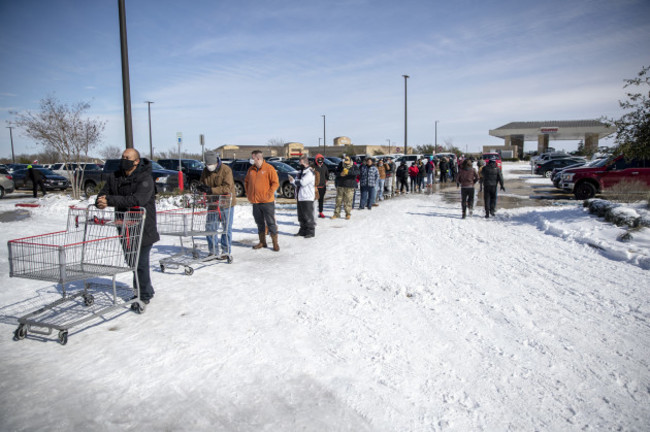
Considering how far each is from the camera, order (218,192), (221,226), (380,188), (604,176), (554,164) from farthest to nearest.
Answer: (554,164) → (380,188) → (604,176) → (221,226) → (218,192)

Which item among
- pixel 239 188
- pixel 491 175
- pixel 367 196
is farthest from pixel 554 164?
pixel 239 188

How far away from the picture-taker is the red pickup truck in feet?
46.8

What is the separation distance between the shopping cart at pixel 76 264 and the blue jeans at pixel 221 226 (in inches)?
72.5

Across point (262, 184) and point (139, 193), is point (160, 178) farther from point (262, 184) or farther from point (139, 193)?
point (139, 193)

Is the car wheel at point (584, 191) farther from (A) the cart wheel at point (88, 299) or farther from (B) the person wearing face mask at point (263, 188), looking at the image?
(A) the cart wheel at point (88, 299)

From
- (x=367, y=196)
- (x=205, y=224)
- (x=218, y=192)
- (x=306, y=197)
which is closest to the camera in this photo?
(x=205, y=224)

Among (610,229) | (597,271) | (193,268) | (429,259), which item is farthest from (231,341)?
(610,229)

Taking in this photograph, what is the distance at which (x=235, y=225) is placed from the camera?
11.1 m

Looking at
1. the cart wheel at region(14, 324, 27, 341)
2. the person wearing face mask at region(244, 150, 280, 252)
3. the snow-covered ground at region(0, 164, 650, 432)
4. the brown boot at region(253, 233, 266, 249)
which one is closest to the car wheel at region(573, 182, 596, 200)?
the snow-covered ground at region(0, 164, 650, 432)

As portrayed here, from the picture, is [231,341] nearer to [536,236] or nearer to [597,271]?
[597,271]

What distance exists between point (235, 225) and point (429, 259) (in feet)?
19.5

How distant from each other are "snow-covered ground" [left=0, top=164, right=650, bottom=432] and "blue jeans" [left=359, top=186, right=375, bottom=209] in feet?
23.1

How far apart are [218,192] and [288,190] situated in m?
10.2

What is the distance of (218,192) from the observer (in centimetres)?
705
